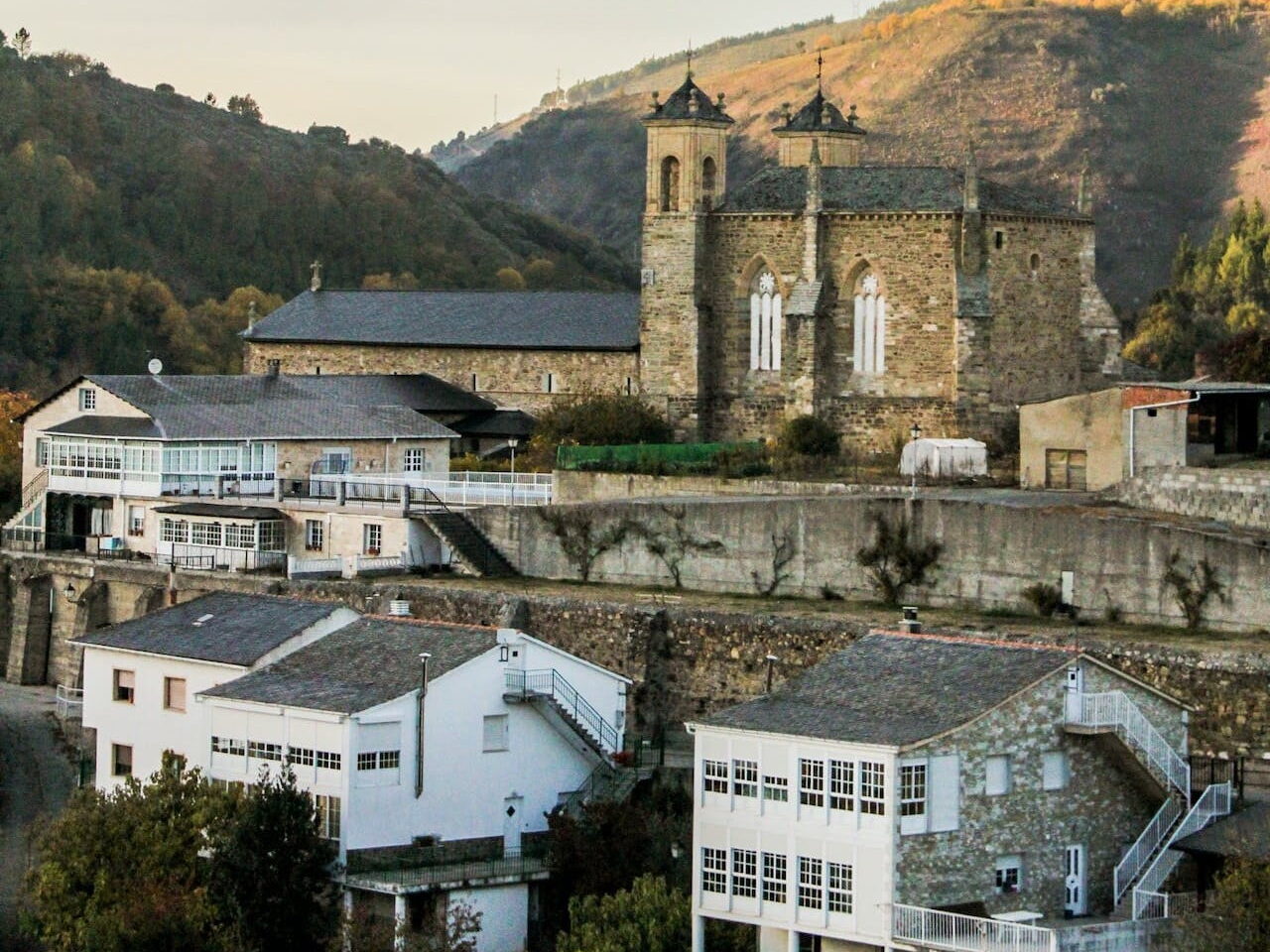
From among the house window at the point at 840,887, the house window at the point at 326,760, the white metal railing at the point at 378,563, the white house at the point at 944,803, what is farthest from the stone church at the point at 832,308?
the house window at the point at 840,887

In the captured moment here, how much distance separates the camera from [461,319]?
3356 inches

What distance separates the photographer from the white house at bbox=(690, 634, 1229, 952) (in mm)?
41281

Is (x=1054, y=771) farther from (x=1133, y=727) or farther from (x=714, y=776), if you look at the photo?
(x=714, y=776)

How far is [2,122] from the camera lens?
166 metres

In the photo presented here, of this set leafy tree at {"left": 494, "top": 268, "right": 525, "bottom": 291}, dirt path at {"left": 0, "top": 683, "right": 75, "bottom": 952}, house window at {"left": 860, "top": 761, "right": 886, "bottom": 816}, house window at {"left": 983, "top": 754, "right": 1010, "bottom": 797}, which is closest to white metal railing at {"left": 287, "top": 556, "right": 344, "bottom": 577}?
dirt path at {"left": 0, "top": 683, "right": 75, "bottom": 952}

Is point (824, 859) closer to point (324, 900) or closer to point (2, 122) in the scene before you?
point (324, 900)

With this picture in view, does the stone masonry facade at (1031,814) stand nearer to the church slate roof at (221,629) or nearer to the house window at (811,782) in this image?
the house window at (811,782)

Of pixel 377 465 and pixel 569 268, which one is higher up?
pixel 569 268

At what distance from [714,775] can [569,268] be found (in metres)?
119

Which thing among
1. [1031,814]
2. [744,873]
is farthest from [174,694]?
[1031,814]

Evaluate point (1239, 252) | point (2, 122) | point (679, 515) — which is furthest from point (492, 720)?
point (2, 122)

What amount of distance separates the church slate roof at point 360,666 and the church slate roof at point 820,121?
1407 inches

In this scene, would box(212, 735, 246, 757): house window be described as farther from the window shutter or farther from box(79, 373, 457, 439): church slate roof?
box(79, 373, 457, 439): church slate roof

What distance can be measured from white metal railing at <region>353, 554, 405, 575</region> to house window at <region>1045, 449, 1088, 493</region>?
1356 cm
